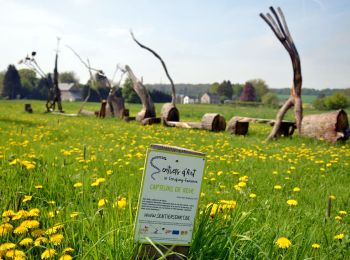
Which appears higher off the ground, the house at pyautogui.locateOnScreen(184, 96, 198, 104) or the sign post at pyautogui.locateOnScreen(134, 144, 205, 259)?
the house at pyautogui.locateOnScreen(184, 96, 198, 104)

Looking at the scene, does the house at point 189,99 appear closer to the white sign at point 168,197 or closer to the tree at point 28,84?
the tree at point 28,84

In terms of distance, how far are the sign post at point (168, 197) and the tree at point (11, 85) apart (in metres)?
102

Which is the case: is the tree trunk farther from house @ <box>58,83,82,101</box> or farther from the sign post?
house @ <box>58,83,82,101</box>

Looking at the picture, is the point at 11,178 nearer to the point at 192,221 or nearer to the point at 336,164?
the point at 192,221

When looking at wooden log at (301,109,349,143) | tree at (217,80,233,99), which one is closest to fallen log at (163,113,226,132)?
wooden log at (301,109,349,143)

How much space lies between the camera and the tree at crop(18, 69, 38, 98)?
9544 centimetres

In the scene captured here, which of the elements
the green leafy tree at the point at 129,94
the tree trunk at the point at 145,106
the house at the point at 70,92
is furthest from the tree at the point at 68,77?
the tree trunk at the point at 145,106

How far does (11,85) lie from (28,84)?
7.03 meters

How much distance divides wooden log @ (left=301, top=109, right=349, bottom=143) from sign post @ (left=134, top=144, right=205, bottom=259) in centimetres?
998

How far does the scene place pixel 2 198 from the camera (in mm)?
2916

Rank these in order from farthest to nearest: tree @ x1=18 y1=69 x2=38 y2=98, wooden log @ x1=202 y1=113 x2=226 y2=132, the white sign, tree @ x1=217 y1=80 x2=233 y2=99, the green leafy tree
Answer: tree @ x1=217 y1=80 x2=233 y2=99, tree @ x1=18 y1=69 x2=38 y2=98, the green leafy tree, wooden log @ x1=202 y1=113 x2=226 y2=132, the white sign

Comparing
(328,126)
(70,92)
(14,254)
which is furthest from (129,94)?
(14,254)

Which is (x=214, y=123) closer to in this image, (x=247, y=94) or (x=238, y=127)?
(x=238, y=127)

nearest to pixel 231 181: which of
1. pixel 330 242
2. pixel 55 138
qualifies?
pixel 330 242
